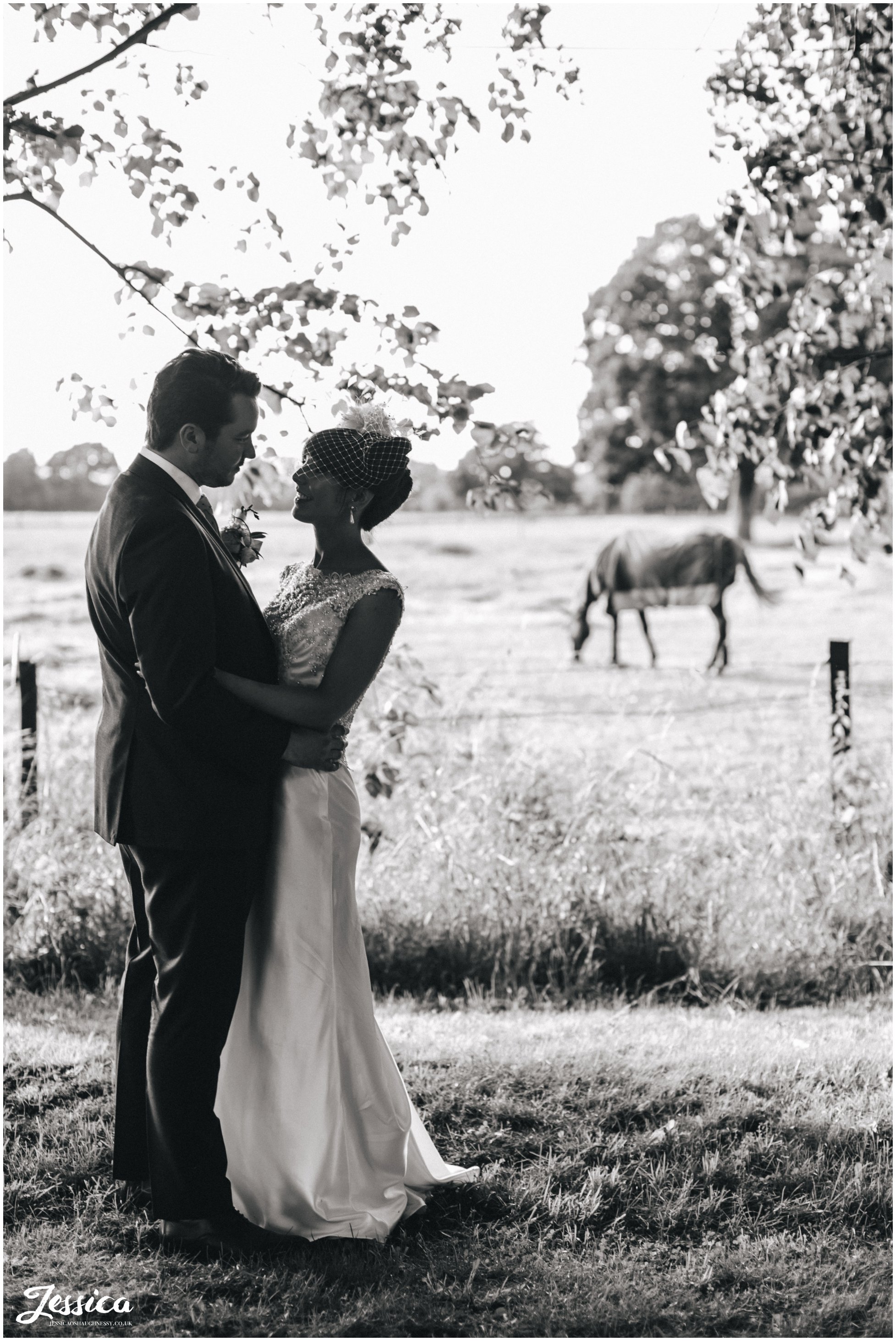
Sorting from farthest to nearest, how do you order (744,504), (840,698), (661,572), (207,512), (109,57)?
1. (744,504)
2. (661,572)
3. (840,698)
4. (109,57)
5. (207,512)

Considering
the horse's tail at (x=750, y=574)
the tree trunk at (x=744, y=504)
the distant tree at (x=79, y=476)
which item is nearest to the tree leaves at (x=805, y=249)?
the distant tree at (x=79, y=476)

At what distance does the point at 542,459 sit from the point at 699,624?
22864mm

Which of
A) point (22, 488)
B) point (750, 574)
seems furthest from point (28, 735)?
point (22, 488)

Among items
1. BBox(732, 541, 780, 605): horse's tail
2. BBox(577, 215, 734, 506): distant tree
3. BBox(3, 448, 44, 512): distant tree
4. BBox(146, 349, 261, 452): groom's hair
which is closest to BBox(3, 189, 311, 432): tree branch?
BBox(146, 349, 261, 452): groom's hair

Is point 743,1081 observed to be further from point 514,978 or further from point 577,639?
point 577,639

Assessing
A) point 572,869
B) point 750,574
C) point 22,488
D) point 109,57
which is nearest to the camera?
point 109,57

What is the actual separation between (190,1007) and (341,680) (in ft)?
3.13

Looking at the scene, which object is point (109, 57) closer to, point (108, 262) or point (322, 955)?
point (108, 262)

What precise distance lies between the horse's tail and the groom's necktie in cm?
1574

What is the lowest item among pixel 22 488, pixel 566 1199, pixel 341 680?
pixel 566 1199

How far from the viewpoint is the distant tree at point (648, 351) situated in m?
54.9

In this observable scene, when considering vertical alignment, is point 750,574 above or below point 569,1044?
above

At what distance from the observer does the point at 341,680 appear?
326 cm

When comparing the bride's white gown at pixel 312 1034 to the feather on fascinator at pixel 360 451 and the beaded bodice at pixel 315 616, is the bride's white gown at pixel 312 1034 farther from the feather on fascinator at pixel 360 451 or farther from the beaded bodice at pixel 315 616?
the feather on fascinator at pixel 360 451
